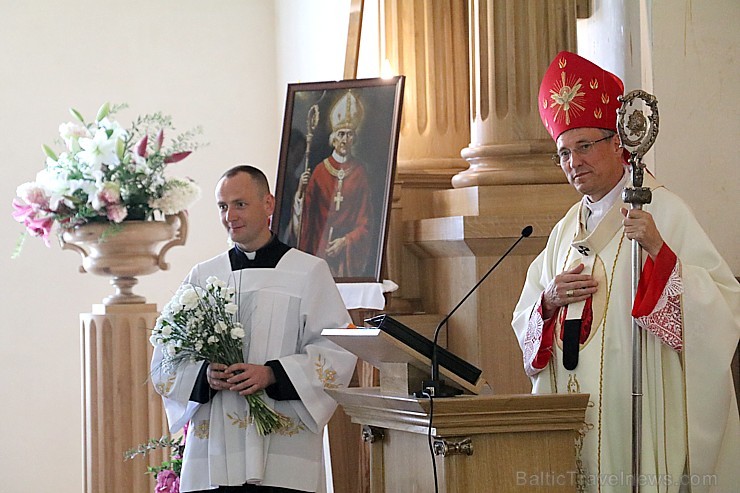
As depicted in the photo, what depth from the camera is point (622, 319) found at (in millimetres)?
3768

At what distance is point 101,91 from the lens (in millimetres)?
8273

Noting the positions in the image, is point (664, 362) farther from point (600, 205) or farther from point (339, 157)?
point (339, 157)

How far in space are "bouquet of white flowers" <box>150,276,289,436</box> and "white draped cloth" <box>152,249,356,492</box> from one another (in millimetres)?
57

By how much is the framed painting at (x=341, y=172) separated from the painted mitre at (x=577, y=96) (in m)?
1.68

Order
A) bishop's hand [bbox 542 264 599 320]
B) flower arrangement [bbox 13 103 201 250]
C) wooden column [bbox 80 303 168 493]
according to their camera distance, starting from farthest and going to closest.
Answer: wooden column [bbox 80 303 168 493], flower arrangement [bbox 13 103 201 250], bishop's hand [bbox 542 264 599 320]

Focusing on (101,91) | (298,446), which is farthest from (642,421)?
(101,91)

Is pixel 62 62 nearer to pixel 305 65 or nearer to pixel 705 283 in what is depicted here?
pixel 305 65

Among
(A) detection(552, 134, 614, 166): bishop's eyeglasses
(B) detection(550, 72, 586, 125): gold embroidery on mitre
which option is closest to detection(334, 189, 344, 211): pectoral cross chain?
(B) detection(550, 72, 586, 125): gold embroidery on mitre

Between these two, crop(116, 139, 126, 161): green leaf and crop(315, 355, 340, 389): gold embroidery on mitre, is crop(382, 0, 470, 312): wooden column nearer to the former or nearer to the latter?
crop(116, 139, 126, 161): green leaf

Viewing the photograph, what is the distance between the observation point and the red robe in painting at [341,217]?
5621 millimetres

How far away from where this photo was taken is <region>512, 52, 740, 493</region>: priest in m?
3.52

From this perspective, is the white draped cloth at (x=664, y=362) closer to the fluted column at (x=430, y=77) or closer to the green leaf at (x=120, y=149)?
the fluted column at (x=430, y=77)

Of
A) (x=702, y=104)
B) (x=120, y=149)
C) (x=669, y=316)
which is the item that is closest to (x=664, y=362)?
(x=669, y=316)

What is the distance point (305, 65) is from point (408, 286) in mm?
2600
